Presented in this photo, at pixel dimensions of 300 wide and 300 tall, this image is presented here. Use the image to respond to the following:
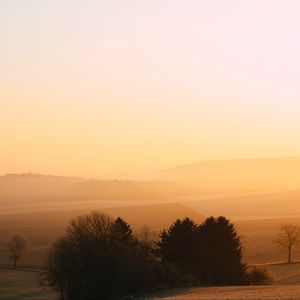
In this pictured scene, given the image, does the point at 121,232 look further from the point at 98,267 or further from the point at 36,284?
the point at 36,284

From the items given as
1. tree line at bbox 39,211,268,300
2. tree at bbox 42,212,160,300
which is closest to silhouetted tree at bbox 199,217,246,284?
tree line at bbox 39,211,268,300

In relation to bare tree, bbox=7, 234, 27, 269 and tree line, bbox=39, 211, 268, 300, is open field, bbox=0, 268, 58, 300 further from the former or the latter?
tree line, bbox=39, 211, 268, 300

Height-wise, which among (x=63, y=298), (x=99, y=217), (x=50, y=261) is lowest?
(x=63, y=298)

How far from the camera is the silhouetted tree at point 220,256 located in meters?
55.4

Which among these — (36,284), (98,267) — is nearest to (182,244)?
(98,267)

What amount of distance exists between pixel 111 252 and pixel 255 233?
228 feet

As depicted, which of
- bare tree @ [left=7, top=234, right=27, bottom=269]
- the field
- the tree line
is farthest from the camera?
bare tree @ [left=7, top=234, right=27, bottom=269]

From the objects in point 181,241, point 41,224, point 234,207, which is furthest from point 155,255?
point 234,207

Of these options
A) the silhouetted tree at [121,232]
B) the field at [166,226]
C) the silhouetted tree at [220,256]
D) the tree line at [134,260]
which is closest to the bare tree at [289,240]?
the field at [166,226]

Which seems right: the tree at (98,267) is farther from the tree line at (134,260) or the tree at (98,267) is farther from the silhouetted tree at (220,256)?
the silhouetted tree at (220,256)

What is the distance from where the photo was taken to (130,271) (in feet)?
154

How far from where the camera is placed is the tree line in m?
47.3

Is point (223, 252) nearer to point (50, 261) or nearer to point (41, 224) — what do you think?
point (50, 261)

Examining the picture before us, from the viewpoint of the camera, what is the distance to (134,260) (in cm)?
4769
